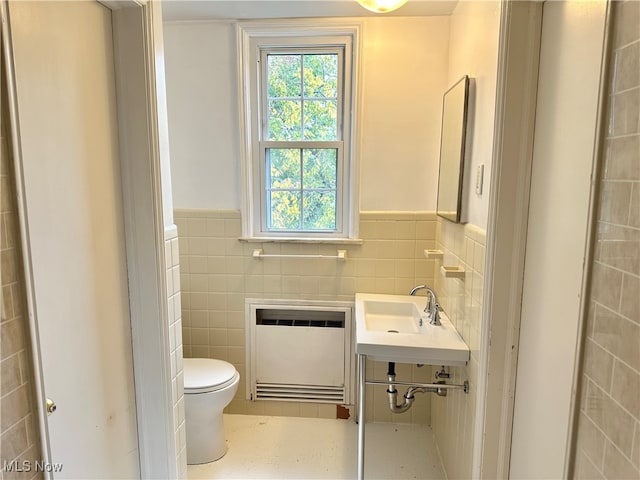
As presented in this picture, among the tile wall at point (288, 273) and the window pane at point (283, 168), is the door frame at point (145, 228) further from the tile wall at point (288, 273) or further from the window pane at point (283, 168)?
the window pane at point (283, 168)

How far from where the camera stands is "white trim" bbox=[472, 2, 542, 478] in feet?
4.41

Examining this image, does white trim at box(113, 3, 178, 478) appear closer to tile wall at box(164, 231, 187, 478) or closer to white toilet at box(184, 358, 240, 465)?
tile wall at box(164, 231, 187, 478)

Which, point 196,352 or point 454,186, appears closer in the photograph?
point 454,186

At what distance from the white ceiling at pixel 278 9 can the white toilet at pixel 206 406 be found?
194 cm

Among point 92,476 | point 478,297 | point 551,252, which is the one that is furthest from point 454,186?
point 92,476

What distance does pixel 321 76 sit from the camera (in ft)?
8.11

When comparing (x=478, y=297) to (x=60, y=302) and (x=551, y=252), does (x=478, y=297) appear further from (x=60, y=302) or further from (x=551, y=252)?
(x=60, y=302)

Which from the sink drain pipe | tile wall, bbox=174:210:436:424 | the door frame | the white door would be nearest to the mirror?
tile wall, bbox=174:210:436:424

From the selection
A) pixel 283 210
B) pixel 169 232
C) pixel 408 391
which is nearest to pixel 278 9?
pixel 283 210

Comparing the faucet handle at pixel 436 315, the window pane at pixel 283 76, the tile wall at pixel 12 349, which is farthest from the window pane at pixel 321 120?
the tile wall at pixel 12 349

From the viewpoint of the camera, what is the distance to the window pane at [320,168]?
254 cm

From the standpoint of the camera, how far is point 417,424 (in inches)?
102

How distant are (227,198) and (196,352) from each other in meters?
1.01

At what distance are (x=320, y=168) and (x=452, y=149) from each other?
0.82 metres
